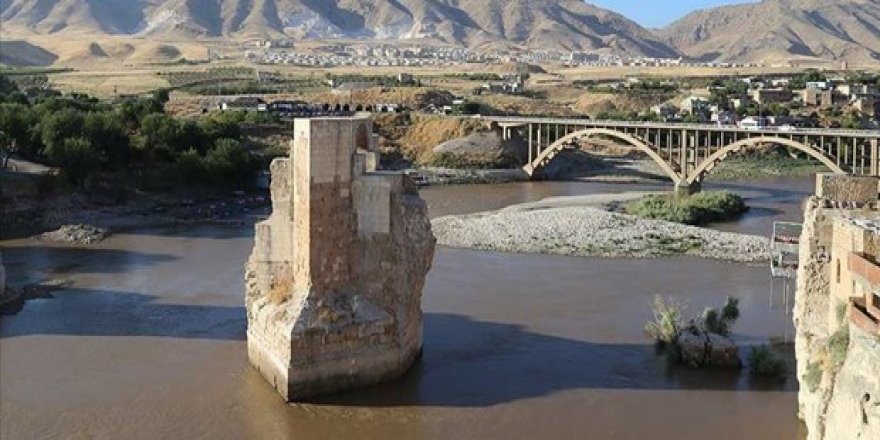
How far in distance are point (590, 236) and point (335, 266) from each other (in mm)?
23983

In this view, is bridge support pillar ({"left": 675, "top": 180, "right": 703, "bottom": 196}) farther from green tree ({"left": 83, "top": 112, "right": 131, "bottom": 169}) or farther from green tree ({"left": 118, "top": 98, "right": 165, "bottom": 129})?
green tree ({"left": 118, "top": 98, "right": 165, "bottom": 129})

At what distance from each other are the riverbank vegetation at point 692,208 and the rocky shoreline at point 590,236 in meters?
1.97

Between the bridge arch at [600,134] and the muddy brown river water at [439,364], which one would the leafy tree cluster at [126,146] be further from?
the bridge arch at [600,134]

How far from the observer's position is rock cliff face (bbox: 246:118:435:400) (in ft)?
76.5

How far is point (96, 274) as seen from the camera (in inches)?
1503

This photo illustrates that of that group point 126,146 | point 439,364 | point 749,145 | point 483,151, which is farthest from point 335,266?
point 483,151

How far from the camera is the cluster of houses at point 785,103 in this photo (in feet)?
295

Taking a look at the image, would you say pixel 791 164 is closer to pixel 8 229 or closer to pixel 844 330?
pixel 8 229

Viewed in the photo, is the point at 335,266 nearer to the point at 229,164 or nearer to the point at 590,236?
the point at 590,236

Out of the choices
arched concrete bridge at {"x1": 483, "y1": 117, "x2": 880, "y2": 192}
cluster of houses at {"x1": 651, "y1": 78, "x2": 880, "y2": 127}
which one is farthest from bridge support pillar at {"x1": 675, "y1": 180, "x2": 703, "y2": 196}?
cluster of houses at {"x1": 651, "y1": 78, "x2": 880, "y2": 127}

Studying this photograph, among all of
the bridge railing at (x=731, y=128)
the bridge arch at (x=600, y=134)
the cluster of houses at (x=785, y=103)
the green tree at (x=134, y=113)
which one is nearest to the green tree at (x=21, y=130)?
the green tree at (x=134, y=113)

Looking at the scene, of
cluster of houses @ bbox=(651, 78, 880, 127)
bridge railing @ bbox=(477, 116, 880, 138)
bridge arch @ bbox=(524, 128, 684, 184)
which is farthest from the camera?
cluster of houses @ bbox=(651, 78, 880, 127)

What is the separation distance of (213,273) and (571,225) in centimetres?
1785

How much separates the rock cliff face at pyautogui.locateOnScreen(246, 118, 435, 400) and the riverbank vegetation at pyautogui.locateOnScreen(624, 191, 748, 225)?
29571 mm
